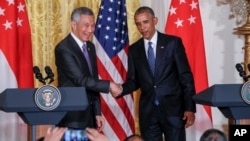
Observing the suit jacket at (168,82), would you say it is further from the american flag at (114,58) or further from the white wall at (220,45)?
the white wall at (220,45)

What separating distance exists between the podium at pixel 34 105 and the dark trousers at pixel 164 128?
93cm

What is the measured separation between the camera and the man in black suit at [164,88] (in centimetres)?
499

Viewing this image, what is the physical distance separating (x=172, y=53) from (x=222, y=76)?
181cm

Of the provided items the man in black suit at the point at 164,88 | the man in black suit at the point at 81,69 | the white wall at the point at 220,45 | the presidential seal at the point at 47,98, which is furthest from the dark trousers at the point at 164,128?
the white wall at the point at 220,45

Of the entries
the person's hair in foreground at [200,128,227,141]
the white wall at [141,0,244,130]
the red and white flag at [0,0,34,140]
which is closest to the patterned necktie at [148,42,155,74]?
the red and white flag at [0,0,34,140]

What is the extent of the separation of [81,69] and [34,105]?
64 centimetres

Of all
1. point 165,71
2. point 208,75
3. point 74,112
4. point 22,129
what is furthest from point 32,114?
point 208,75

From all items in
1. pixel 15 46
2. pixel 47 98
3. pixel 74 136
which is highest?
pixel 15 46

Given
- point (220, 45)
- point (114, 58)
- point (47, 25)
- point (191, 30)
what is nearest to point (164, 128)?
point (114, 58)

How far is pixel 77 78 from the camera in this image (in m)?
4.71

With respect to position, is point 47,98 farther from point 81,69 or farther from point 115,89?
point 115,89

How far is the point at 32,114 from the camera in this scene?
425 cm

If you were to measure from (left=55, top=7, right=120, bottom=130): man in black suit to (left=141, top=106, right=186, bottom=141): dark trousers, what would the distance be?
0.46m

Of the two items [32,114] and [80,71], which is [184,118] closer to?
[80,71]
